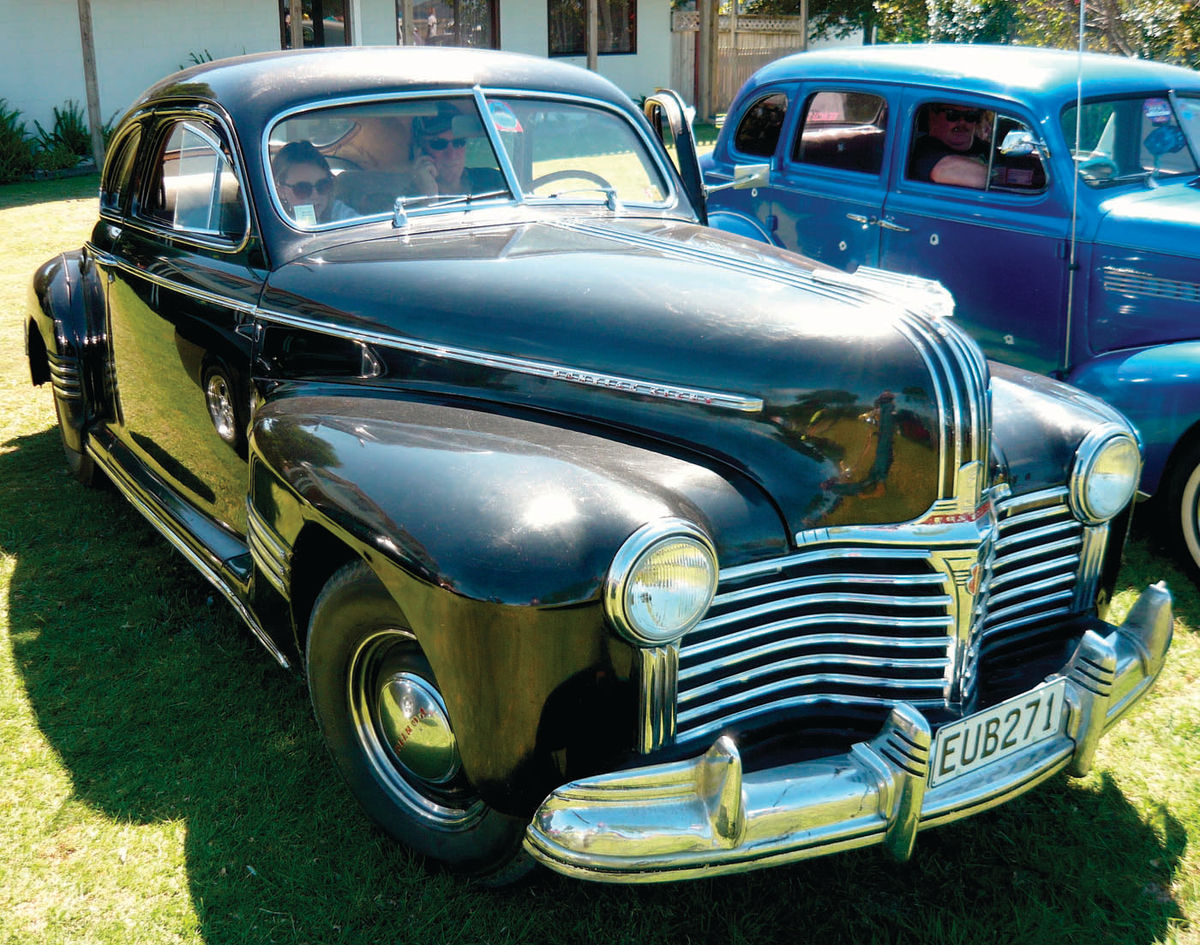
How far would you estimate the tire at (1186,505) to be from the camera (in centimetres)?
396

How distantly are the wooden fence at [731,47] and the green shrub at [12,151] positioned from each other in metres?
11.0

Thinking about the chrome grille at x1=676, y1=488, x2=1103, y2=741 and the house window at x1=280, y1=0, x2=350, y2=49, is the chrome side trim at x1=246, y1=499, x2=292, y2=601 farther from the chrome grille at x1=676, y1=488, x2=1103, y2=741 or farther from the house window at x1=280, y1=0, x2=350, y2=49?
the house window at x1=280, y1=0, x2=350, y2=49

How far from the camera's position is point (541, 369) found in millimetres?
2639

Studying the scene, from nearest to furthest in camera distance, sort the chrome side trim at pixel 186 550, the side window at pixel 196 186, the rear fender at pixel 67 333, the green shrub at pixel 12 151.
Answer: the chrome side trim at pixel 186 550, the side window at pixel 196 186, the rear fender at pixel 67 333, the green shrub at pixel 12 151

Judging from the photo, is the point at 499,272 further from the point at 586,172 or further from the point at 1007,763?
the point at 1007,763

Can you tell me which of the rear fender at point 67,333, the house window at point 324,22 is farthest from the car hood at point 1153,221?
the house window at point 324,22

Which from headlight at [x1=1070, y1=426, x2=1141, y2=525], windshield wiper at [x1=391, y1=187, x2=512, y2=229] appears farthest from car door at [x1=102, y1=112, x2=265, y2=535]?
headlight at [x1=1070, y1=426, x2=1141, y2=525]

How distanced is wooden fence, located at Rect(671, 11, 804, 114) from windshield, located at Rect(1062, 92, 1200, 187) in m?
15.1

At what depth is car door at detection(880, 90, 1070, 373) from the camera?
4.89m

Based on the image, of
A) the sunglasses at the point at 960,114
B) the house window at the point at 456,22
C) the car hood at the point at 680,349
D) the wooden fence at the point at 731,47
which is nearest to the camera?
the car hood at the point at 680,349

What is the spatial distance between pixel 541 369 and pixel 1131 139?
3734mm

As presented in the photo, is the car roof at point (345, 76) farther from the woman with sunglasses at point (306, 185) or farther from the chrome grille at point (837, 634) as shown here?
the chrome grille at point (837, 634)

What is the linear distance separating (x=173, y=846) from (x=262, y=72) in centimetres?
221

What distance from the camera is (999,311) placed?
5.09 m
